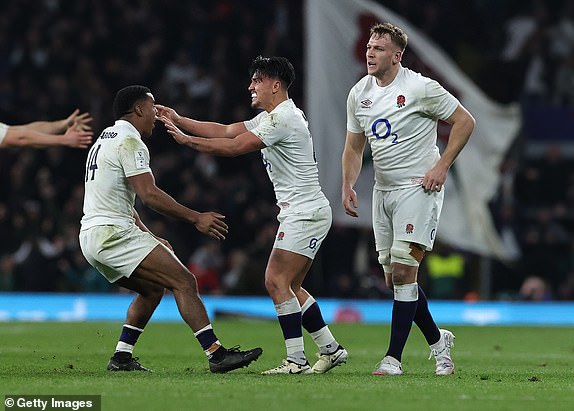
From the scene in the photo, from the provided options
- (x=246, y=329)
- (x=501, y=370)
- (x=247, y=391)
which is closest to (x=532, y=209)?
(x=246, y=329)

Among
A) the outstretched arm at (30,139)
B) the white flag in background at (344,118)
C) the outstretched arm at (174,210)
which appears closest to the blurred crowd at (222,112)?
the white flag in background at (344,118)

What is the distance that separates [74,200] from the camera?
23406 mm

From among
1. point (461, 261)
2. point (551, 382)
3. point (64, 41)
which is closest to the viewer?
point (551, 382)

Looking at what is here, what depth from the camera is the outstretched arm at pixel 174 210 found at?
10117 millimetres

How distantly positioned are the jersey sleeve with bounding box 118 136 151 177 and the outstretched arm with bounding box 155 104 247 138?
2.14 ft

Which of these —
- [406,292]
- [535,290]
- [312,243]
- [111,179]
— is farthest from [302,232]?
[535,290]

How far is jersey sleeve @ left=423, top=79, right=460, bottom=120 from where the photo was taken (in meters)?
10.5

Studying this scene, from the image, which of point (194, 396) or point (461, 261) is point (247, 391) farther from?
point (461, 261)

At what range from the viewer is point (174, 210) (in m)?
10.2

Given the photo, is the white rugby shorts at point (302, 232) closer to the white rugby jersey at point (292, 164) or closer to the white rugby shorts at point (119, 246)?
the white rugby jersey at point (292, 164)

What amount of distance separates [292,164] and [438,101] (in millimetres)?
1296

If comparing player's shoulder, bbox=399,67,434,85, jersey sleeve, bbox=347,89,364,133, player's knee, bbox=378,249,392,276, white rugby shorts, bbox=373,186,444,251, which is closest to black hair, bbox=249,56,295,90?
jersey sleeve, bbox=347,89,364,133

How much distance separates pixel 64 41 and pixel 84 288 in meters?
5.79

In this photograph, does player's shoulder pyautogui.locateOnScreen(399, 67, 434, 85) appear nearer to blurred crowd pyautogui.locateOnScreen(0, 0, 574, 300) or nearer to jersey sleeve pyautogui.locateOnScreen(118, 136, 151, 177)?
jersey sleeve pyautogui.locateOnScreen(118, 136, 151, 177)
